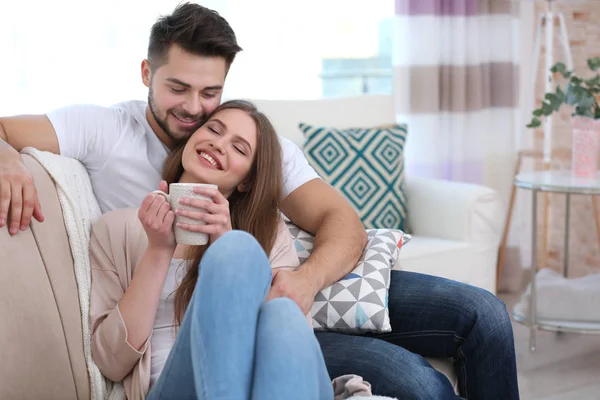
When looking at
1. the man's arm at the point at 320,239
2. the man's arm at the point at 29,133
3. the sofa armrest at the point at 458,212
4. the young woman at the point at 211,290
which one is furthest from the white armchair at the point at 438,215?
the man's arm at the point at 29,133

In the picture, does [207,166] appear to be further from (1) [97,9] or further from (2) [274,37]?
(2) [274,37]

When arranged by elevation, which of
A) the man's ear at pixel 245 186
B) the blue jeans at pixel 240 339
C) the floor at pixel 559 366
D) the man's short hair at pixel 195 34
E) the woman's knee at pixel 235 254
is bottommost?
the floor at pixel 559 366

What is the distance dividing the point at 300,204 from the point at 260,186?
0.20m

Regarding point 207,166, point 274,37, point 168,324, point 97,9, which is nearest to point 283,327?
point 168,324

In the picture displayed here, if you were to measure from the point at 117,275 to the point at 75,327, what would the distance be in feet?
0.43

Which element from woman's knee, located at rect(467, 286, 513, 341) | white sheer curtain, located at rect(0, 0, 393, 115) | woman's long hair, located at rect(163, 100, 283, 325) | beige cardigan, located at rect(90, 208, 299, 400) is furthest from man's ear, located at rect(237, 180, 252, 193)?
white sheer curtain, located at rect(0, 0, 393, 115)

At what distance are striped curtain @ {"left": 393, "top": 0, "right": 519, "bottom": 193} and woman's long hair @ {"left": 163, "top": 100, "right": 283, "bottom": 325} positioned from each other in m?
1.78

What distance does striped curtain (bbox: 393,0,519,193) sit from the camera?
138 inches

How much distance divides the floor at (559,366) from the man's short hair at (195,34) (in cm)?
149

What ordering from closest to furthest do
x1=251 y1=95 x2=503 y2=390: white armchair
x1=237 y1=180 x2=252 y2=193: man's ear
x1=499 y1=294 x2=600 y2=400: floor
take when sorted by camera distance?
x1=237 y1=180 x2=252 y2=193: man's ear → x1=499 y1=294 x2=600 y2=400: floor → x1=251 y1=95 x2=503 y2=390: white armchair

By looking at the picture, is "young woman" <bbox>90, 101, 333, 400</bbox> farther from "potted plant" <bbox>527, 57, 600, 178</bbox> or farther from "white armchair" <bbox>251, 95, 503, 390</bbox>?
"potted plant" <bbox>527, 57, 600, 178</bbox>

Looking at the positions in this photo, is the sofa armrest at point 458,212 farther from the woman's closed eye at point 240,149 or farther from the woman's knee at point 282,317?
the woman's knee at point 282,317

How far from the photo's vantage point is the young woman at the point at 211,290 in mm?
1206

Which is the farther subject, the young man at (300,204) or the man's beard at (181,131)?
the man's beard at (181,131)
